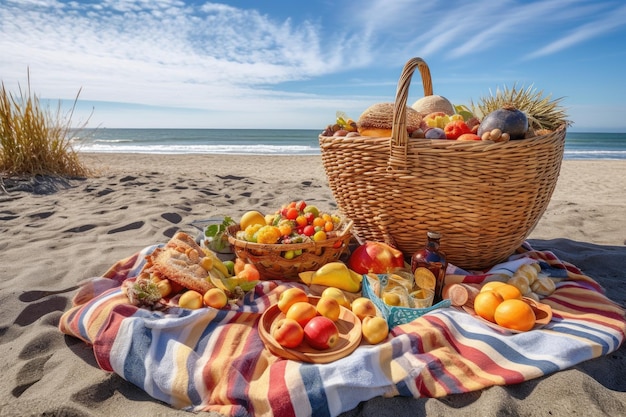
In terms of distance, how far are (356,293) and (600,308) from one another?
4.20 ft

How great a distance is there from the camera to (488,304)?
6.06 feet

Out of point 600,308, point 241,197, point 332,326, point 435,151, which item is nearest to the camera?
point 332,326

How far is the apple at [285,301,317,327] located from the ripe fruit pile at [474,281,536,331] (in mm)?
885

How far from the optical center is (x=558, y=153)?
230cm

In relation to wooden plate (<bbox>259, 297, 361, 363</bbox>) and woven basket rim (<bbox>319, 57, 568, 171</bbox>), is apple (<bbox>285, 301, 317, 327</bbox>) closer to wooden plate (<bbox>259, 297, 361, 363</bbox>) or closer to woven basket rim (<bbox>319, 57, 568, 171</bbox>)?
wooden plate (<bbox>259, 297, 361, 363</bbox>)

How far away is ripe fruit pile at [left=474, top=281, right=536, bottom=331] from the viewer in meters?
1.72

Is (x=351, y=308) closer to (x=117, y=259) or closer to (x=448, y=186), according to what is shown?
(x=448, y=186)

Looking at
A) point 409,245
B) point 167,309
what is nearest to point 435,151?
point 409,245

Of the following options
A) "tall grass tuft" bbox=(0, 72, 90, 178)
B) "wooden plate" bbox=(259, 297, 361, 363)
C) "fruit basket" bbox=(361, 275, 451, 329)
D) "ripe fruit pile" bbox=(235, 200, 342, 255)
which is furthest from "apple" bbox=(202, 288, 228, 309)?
"tall grass tuft" bbox=(0, 72, 90, 178)

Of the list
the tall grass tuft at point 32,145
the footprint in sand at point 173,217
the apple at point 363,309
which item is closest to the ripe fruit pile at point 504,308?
the apple at point 363,309

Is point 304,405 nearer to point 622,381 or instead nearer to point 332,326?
point 332,326

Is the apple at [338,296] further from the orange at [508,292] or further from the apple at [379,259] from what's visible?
the orange at [508,292]

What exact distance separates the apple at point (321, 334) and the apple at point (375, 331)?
6.2 inches

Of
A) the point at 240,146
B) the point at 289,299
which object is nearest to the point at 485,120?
the point at 289,299
